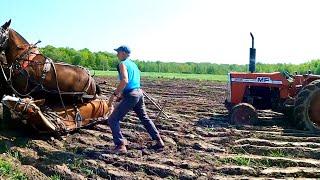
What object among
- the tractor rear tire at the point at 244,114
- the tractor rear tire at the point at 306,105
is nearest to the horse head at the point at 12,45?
the tractor rear tire at the point at 244,114

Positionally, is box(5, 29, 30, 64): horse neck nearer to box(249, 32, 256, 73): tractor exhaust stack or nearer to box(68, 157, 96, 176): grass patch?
box(68, 157, 96, 176): grass patch

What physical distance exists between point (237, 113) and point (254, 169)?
146 inches

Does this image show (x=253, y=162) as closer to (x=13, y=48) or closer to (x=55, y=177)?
(x=55, y=177)

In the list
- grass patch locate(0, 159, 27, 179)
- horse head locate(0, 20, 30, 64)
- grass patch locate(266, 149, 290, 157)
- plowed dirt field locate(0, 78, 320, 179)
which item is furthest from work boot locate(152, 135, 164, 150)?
horse head locate(0, 20, 30, 64)

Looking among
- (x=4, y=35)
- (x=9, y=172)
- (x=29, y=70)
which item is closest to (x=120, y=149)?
(x=9, y=172)

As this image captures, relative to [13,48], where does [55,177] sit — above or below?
below

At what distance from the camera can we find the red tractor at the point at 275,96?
33.0 feet

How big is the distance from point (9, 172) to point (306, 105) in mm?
6129

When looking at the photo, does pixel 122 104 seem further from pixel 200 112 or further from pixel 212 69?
pixel 212 69

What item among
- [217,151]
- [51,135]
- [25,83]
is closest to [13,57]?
[25,83]

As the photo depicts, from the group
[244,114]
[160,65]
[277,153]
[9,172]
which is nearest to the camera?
[9,172]

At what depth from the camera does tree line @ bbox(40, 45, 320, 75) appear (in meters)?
40.2

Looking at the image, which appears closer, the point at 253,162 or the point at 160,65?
→ the point at 253,162

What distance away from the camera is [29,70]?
28.0ft
